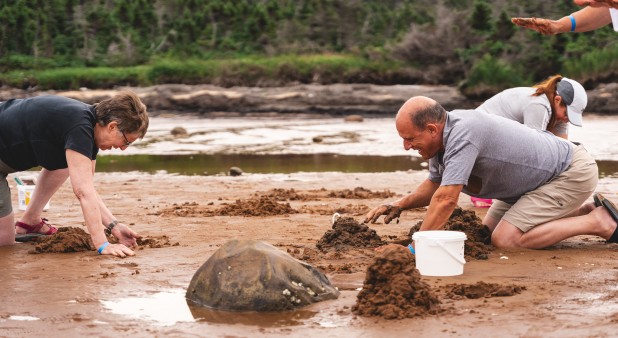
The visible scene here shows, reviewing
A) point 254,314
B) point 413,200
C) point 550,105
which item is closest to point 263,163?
point 550,105

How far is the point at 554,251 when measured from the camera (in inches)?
257

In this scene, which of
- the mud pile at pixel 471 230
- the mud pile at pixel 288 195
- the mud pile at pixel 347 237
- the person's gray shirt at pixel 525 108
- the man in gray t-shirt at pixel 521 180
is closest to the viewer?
the man in gray t-shirt at pixel 521 180

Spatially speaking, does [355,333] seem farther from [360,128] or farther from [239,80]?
[239,80]

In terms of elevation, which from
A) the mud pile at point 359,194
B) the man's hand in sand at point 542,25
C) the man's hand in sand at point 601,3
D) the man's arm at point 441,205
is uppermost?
the man's hand in sand at point 601,3

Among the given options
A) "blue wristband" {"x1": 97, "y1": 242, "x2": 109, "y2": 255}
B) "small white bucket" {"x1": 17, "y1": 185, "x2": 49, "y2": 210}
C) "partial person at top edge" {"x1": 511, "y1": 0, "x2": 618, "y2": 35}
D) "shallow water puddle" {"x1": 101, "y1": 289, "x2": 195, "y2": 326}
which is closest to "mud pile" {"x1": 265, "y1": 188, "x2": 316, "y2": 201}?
"small white bucket" {"x1": 17, "y1": 185, "x2": 49, "y2": 210}

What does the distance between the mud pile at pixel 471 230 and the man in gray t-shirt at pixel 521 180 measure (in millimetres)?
90

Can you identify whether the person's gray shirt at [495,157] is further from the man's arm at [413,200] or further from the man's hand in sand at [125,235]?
the man's hand in sand at [125,235]

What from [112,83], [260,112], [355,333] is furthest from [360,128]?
[355,333]

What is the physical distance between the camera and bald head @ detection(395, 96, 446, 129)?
19.5 feet

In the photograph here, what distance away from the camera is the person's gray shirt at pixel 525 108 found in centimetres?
784

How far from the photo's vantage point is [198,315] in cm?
488

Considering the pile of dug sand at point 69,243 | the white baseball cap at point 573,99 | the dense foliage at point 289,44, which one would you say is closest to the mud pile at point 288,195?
the pile of dug sand at point 69,243

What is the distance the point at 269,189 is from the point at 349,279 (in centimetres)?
543

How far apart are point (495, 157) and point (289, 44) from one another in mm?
27567
